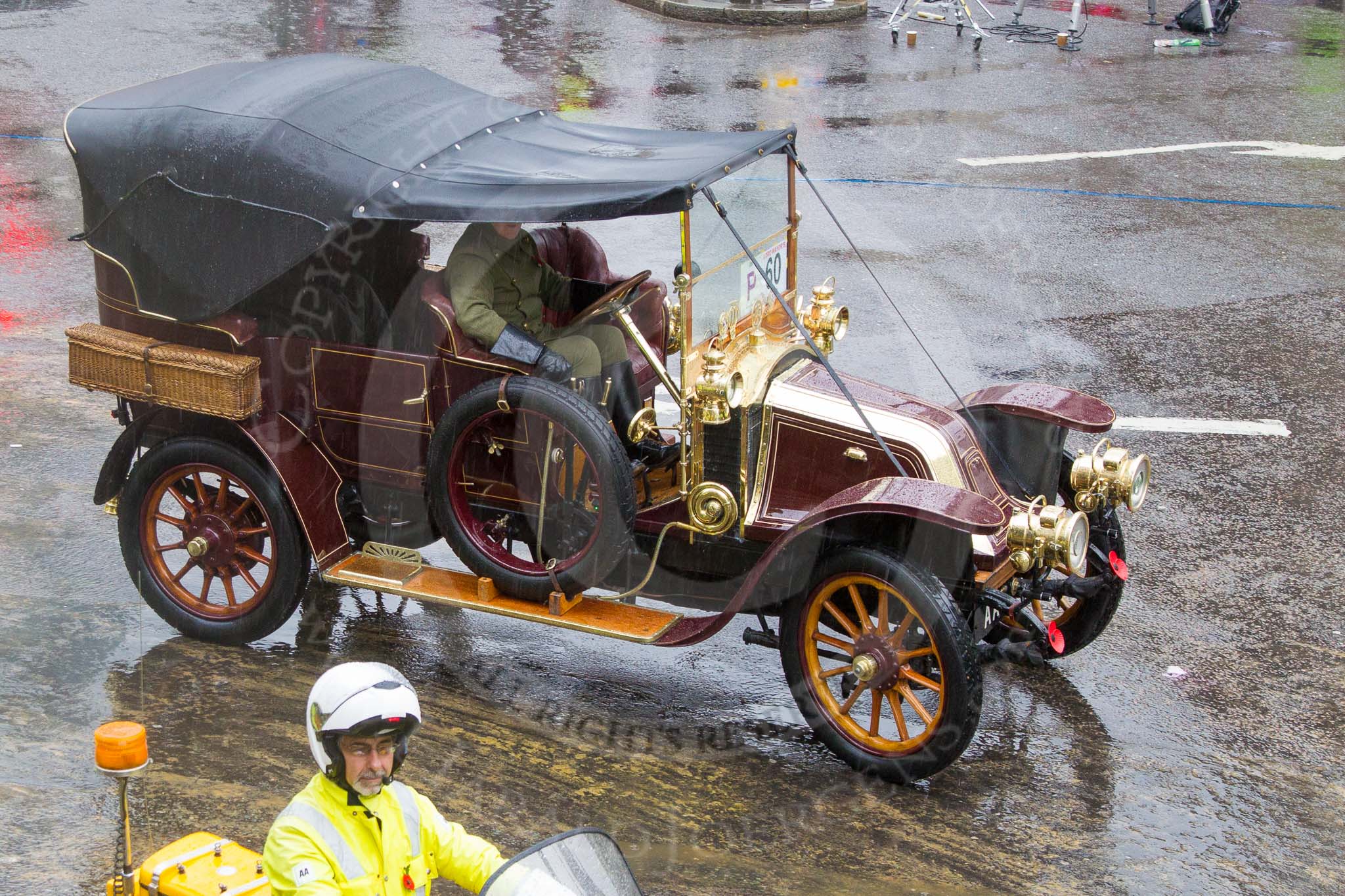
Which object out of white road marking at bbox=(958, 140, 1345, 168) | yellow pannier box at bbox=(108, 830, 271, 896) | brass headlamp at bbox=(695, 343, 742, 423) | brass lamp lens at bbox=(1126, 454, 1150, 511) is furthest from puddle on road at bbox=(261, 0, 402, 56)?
yellow pannier box at bbox=(108, 830, 271, 896)

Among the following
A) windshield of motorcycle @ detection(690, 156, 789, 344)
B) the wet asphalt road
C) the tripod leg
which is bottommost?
the wet asphalt road

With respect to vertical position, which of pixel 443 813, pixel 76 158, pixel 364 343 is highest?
pixel 76 158

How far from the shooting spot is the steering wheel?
17.9ft

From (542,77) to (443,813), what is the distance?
37.7ft

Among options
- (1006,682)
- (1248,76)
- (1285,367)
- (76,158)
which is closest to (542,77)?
(1248,76)

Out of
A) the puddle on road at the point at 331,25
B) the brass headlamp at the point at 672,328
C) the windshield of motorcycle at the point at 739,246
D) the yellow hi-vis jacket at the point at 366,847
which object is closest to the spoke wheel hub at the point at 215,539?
the brass headlamp at the point at 672,328

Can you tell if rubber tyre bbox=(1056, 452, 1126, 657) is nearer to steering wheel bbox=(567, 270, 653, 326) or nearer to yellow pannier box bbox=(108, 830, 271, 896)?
steering wheel bbox=(567, 270, 653, 326)

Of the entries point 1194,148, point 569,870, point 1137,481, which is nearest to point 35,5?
point 1194,148

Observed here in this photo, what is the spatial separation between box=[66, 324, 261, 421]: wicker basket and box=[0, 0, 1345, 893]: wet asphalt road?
1.03 m

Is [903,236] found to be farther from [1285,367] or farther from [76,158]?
[76,158]

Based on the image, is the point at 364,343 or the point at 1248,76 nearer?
the point at 364,343

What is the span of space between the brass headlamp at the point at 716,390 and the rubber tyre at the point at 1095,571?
1.43 m

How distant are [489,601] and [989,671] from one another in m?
2.06

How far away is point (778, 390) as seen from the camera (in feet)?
17.1
